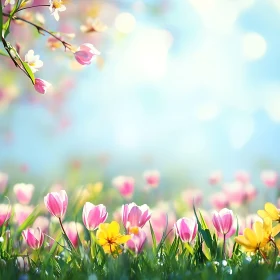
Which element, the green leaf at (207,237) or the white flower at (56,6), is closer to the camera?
the green leaf at (207,237)

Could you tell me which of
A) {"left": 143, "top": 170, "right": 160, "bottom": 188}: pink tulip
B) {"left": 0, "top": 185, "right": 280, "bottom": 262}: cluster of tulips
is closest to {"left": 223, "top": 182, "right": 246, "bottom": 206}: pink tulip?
{"left": 143, "top": 170, "right": 160, "bottom": 188}: pink tulip

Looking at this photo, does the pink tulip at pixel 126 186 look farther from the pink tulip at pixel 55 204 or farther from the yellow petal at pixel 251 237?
the yellow petal at pixel 251 237

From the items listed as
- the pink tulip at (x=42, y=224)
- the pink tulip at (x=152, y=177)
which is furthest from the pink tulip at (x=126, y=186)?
the pink tulip at (x=42, y=224)

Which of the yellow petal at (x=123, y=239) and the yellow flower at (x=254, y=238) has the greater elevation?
the yellow petal at (x=123, y=239)

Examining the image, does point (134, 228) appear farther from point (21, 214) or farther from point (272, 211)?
point (21, 214)

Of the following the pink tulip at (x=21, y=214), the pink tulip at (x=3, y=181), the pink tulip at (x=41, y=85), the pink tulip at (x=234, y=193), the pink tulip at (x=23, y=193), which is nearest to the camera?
the pink tulip at (x=41, y=85)

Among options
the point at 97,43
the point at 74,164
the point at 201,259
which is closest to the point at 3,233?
the point at 201,259
